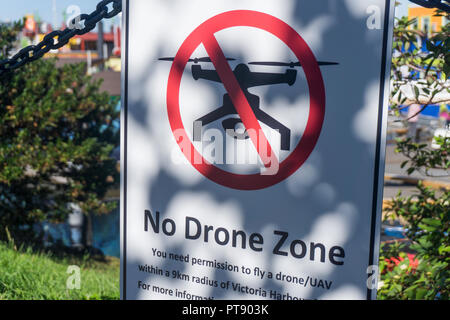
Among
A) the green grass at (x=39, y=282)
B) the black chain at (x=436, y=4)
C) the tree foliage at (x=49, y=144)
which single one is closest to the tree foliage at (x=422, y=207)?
the black chain at (x=436, y=4)

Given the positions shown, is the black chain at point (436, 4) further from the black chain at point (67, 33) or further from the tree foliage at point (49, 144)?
the tree foliage at point (49, 144)

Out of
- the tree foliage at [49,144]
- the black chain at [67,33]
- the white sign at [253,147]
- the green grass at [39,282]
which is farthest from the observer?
the tree foliage at [49,144]

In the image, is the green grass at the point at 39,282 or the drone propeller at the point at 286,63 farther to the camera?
the green grass at the point at 39,282

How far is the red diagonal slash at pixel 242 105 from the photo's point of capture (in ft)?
4.67

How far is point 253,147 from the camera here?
144cm

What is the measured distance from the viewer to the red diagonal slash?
1423 millimetres

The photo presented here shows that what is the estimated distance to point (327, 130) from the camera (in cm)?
137

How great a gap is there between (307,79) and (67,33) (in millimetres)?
1127

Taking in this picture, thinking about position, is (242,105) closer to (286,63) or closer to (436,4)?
(286,63)

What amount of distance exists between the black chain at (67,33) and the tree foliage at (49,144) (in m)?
6.03

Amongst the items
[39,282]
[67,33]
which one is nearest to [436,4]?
[67,33]

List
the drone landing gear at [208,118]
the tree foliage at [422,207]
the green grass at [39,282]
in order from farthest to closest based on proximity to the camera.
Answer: the green grass at [39,282] → the tree foliage at [422,207] → the drone landing gear at [208,118]
